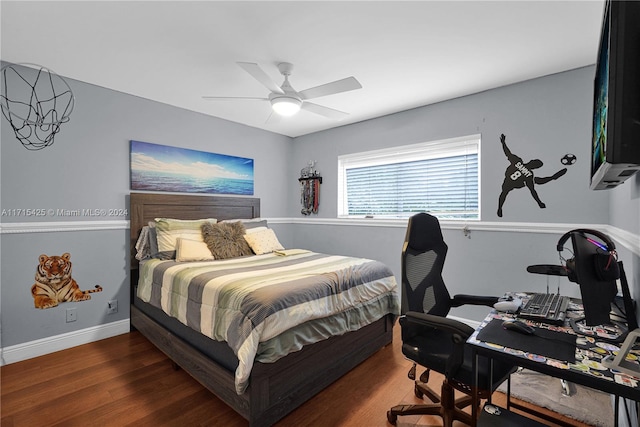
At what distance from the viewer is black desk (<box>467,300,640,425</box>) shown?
846 mm

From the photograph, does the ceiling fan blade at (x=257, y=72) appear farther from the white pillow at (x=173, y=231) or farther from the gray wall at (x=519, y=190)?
the gray wall at (x=519, y=190)

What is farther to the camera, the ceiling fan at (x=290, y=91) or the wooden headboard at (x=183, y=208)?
the wooden headboard at (x=183, y=208)

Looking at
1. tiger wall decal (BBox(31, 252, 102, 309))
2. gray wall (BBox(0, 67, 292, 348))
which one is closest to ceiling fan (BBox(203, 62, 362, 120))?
gray wall (BBox(0, 67, 292, 348))

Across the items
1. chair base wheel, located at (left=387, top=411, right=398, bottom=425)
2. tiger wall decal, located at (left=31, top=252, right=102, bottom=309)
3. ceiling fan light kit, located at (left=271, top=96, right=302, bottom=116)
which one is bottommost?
chair base wheel, located at (left=387, top=411, right=398, bottom=425)

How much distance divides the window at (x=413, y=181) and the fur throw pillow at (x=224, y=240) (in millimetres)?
1563

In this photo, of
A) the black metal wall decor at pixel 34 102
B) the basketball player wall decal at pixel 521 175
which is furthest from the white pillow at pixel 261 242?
the basketball player wall decal at pixel 521 175

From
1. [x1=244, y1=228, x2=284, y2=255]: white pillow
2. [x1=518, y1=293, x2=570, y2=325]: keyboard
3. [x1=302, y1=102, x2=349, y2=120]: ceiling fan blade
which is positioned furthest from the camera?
[x1=244, y1=228, x2=284, y2=255]: white pillow

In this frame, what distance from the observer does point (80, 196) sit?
2891 mm

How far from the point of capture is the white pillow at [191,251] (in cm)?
296

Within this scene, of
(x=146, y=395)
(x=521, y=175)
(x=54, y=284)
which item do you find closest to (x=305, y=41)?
(x=521, y=175)

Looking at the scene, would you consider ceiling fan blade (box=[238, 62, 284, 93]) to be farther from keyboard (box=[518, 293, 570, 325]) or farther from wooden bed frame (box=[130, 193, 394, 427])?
keyboard (box=[518, 293, 570, 325])

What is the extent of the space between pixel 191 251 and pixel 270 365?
166 cm

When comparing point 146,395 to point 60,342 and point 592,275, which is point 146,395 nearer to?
point 60,342

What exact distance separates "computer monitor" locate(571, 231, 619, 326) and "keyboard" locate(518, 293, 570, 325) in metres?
0.14
